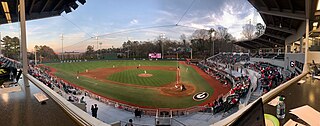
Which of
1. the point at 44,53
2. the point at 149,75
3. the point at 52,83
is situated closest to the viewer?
the point at 52,83

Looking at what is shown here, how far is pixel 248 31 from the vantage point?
22328 mm

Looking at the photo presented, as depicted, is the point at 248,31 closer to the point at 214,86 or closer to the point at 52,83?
the point at 214,86

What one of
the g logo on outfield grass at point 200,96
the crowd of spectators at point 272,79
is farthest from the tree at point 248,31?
the g logo on outfield grass at point 200,96

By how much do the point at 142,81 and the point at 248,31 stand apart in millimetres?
17120

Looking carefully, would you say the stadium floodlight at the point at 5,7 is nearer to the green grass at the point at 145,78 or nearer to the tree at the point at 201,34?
the green grass at the point at 145,78

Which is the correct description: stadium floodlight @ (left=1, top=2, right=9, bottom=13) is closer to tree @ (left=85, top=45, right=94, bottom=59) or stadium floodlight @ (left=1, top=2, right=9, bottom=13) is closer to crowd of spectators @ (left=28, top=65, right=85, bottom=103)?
crowd of spectators @ (left=28, top=65, right=85, bottom=103)

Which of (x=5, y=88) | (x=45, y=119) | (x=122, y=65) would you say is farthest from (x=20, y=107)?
(x=122, y=65)

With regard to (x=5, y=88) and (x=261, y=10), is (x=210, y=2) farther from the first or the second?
(x=5, y=88)

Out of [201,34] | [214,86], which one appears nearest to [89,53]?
[201,34]

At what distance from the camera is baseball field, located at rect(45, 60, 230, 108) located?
11.7 m

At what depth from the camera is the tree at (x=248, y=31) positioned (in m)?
21.8

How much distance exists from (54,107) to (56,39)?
1771cm

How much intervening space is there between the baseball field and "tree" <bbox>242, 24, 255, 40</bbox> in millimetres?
11285

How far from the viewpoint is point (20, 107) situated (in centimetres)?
93
